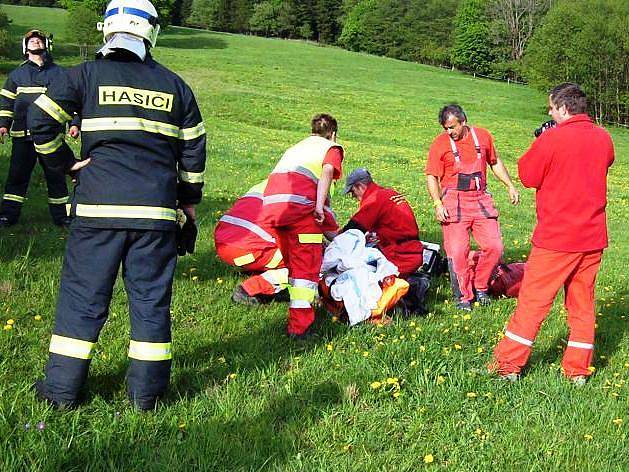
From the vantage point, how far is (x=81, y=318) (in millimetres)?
3684

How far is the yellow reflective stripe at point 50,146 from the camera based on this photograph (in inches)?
149

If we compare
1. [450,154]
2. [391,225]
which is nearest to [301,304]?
[391,225]

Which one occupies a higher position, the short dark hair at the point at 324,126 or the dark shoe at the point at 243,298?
the short dark hair at the point at 324,126

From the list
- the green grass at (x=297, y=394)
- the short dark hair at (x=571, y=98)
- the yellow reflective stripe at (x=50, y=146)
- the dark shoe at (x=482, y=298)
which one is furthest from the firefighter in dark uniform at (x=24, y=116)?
the short dark hair at (x=571, y=98)

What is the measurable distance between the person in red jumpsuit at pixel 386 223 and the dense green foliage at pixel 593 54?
5017 centimetres

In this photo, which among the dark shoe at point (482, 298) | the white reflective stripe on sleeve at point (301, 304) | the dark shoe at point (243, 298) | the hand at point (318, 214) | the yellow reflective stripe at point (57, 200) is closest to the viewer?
the white reflective stripe on sleeve at point (301, 304)

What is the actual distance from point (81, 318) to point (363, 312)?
283 cm

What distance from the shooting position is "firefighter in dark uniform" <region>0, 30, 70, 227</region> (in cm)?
803

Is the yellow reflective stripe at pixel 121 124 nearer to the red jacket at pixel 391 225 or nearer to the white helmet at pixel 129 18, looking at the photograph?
the white helmet at pixel 129 18

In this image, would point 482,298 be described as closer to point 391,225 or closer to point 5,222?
point 391,225

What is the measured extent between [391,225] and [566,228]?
2552mm

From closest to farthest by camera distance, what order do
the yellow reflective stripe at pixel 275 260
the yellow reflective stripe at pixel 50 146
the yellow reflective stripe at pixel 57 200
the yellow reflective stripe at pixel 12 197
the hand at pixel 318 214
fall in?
the yellow reflective stripe at pixel 50 146 → the hand at pixel 318 214 → the yellow reflective stripe at pixel 275 260 → the yellow reflective stripe at pixel 12 197 → the yellow reflective stripe at pixel 57 200

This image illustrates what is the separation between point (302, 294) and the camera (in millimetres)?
5523

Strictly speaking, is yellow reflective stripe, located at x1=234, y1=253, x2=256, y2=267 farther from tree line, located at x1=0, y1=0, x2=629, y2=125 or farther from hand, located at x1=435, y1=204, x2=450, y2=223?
tree line, located at x1=0, y1=0, x2=629, y2=125
